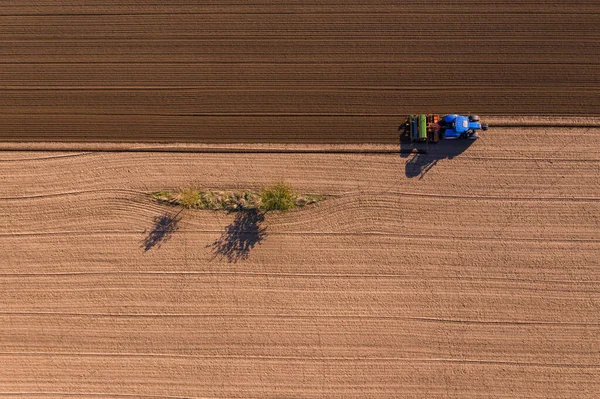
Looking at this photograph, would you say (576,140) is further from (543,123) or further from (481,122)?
(481,122)

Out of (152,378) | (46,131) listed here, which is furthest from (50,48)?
(152,378)

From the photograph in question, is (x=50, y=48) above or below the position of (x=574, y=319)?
above

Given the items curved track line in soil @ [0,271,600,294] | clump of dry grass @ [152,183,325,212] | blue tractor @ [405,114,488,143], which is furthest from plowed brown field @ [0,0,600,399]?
blue tractor @ [405,114,488,143]

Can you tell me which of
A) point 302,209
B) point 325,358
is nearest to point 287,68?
point 302,209

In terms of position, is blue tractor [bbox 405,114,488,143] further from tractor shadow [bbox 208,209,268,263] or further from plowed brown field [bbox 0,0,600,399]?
tractor shadow [bbox 208,209,268,263]

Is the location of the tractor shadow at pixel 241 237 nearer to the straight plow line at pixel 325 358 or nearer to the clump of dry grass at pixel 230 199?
the clump of dry grass at pixel 230 199
